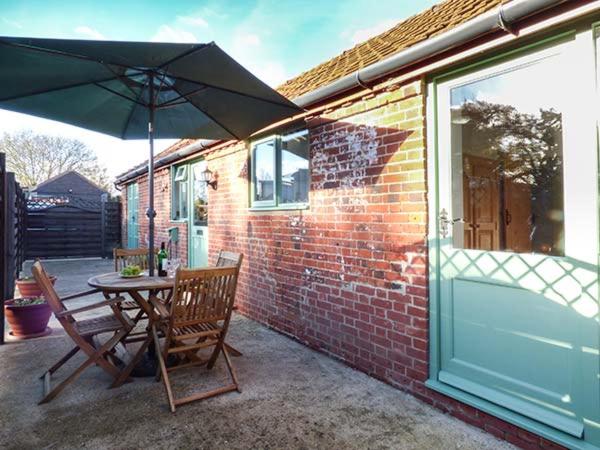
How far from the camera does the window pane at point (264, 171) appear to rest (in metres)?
4.82

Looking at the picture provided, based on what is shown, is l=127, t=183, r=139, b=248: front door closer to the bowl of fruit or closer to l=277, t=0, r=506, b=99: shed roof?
l=277, t=0, r=506, b=99: shed roof

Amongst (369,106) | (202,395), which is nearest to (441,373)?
(202,395)

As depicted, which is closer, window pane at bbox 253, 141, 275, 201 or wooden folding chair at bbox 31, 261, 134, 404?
wooden folding chair at bbox 31, 261, 134, 404

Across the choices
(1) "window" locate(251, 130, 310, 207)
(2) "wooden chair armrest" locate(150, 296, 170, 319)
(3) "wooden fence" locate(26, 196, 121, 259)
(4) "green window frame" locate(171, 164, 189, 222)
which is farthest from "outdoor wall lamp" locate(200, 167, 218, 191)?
(3) "wooden fence" locate(26, 196, 121, 259)

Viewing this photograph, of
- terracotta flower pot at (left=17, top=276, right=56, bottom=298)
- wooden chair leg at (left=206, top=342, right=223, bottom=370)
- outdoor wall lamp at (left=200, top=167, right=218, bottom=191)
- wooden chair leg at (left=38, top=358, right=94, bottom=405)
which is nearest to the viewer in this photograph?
wooden chair leg at (left=38, top=358, right=94, bottom=405)

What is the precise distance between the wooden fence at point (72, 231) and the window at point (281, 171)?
9.83 meters

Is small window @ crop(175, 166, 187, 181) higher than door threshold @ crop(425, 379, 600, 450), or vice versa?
small window @ crop(175, 166, 187, 181)

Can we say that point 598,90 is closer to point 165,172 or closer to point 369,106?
point 369,106

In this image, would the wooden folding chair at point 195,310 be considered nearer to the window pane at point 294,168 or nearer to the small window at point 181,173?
the window pane at point 294,168

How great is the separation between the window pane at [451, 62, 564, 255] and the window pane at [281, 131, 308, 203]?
181cm

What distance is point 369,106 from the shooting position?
3.28 m

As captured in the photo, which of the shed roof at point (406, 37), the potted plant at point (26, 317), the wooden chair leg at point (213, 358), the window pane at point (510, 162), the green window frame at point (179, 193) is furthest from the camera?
the green window frame at point (179, 193)

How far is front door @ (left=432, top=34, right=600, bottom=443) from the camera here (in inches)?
80.7

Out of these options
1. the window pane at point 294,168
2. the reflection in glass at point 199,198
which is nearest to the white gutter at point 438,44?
the window pane at point 294,168
